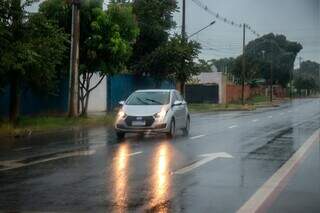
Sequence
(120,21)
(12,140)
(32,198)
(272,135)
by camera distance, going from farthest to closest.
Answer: (120,21) → (272,135) → (12,140) → (32,198)

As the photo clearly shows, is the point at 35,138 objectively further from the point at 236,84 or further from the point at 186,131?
the point at 236,84

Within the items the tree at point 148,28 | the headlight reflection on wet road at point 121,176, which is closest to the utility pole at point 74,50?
the headlight reflection on wet road at point 121,176

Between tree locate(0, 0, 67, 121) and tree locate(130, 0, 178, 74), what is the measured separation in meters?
17.4

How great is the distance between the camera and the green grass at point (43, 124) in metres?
22.6

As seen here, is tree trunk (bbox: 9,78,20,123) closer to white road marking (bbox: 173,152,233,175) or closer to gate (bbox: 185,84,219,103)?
white road marking (bbox: 173,152,233,175)

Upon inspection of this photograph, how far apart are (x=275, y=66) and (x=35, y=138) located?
88574 mm

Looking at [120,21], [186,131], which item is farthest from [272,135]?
[120,21]

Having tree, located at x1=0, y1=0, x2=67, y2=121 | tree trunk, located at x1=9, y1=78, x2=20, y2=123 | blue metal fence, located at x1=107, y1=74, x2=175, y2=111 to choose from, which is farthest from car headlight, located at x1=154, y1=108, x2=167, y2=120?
blue metal fence, located at x1=107, y1=74, x2=175, y2=111

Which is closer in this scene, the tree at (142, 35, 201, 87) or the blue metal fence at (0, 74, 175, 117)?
the blue metal fence at (0, 74, 175, 117)

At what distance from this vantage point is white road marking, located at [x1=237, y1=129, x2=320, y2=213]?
Result: 873 centimetres

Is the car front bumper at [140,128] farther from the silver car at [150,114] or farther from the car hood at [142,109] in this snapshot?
the car hood at [142,109]

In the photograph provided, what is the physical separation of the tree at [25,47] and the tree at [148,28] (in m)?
17.4

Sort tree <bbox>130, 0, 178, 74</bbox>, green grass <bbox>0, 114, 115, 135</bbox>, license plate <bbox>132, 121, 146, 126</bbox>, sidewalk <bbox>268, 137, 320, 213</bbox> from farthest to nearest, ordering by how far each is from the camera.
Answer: tree <bbox>130, 0, 178, 74</bbox>
green grass <bbox>0, 114, 115, 135</bbox>
license plate <bbox>132, 121, 146, 126</bbox>
sidewalk <bbox>268, 137, 320, 213</bbox>

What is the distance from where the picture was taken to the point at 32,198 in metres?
9.18
